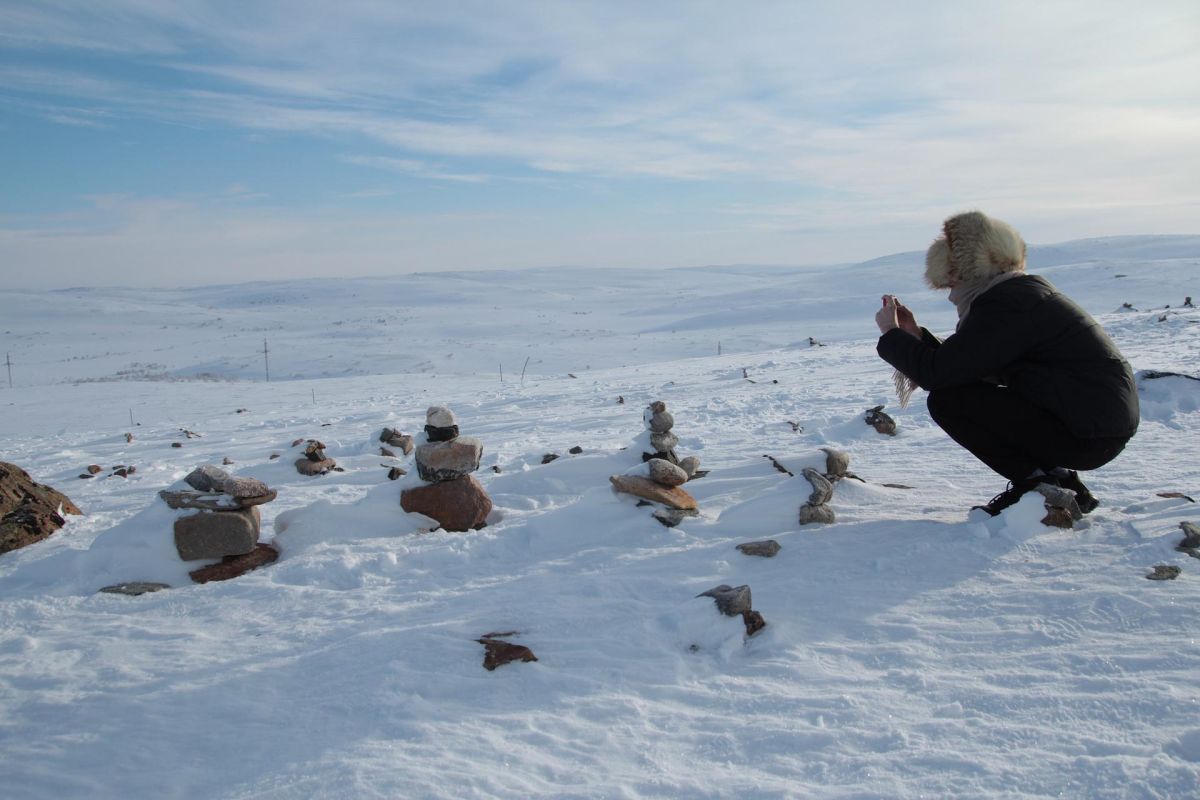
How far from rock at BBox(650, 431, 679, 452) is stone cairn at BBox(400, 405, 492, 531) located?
1211mm

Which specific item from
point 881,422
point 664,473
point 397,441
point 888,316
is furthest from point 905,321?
point 397,441

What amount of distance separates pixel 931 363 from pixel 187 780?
345 cm

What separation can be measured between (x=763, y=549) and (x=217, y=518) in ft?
9.80

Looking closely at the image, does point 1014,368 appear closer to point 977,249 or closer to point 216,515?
point 977,249

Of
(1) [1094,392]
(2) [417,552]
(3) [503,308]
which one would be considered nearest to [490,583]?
(2) [417,552]

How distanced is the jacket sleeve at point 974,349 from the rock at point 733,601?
4.71 feet

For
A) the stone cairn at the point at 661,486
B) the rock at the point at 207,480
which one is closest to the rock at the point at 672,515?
the stone cairn at the point at 661,486

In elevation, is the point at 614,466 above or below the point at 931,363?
below

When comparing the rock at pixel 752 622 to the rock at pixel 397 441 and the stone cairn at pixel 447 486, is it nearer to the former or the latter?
the stone cairn at pixel 447 486

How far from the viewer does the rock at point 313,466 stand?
282 inches

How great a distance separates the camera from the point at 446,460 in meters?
5.22

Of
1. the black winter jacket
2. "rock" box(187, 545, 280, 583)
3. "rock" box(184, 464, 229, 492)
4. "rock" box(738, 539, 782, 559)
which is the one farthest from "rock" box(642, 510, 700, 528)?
"rock" box(184, 464, 229, 492)

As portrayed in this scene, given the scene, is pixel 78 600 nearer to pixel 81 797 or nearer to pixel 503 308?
pixel 81 797

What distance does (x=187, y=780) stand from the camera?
98.6 inches
